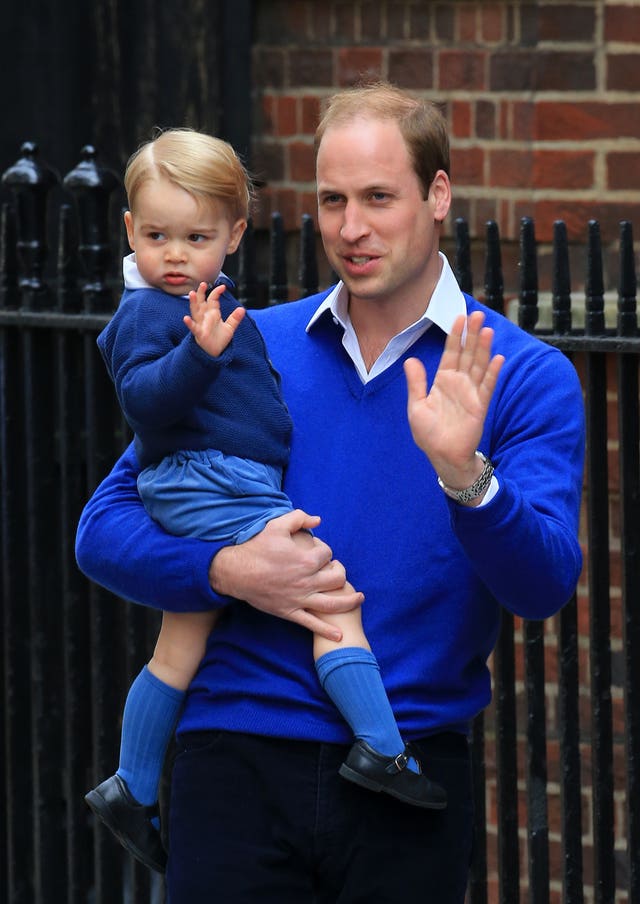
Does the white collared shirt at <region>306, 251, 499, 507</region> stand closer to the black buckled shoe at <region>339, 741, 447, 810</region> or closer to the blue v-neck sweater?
the blue v-neck sweater

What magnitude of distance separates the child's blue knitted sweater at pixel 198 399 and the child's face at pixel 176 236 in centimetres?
4

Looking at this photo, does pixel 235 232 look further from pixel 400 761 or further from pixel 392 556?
pixel 400 761

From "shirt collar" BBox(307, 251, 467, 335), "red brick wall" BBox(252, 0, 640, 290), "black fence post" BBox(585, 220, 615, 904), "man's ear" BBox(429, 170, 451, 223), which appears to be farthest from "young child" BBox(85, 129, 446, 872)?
"red brick wall" BBox(252, 0, 640, 290)

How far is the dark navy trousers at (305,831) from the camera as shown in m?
2.60

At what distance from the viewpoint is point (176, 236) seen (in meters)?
2.71

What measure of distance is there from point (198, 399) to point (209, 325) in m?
0.14

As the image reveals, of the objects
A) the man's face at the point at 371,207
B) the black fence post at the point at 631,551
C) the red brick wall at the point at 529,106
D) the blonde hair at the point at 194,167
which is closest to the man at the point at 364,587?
the man's face at the point at 371,207

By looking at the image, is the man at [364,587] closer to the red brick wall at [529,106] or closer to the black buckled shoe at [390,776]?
the black buckled shoe at [390,776]

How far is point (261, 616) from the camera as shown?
8.84 feet

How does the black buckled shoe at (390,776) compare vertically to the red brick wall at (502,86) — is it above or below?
below

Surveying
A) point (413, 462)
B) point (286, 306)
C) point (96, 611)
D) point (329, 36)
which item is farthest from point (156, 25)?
point (413, 462)

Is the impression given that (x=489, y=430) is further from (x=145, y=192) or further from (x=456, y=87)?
(x=456, y=87)

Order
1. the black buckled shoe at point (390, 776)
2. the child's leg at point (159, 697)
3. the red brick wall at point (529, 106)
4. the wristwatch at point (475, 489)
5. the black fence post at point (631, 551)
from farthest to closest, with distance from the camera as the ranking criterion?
the red brick wall at point (529, 106), the black fence post at point (631, 551), the child's leg at point (159, 697), the black buckled shoe at point (390, 776), the wristwatch at point (475, 489)

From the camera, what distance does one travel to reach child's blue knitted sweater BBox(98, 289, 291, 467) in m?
2.69
